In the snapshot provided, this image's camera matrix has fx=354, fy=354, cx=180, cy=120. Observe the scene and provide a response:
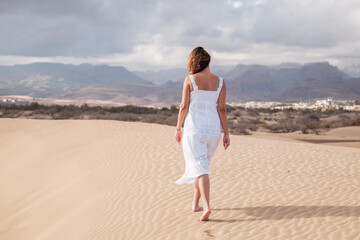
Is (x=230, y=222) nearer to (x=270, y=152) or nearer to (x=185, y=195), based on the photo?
(x=185, y=195)

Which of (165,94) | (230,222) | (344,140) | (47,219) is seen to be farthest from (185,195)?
(165,94)

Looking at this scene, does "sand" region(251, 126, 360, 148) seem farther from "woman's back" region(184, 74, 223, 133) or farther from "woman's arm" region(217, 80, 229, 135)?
"woman's back" region(184, 74, 223, 133)

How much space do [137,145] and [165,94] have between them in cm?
14884

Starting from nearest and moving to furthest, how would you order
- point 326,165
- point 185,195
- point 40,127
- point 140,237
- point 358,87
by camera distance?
point 140,237
point 185,195
point 326,165
point 40,127
point 358,87

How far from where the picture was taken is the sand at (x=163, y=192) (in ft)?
15.5

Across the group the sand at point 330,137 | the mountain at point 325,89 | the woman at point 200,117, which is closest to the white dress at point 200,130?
the woman at point 200,117

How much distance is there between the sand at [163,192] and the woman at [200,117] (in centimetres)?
72

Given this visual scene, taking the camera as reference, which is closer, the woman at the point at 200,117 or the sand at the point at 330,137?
the woman at the point at 200,117

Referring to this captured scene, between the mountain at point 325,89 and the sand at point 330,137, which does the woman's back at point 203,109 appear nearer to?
the sand at point 330,137

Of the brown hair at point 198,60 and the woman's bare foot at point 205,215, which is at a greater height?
the brown hair at point 198,60

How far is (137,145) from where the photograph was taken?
34.0ft

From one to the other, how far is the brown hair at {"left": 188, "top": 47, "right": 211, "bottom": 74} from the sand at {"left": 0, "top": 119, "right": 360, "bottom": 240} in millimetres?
2021

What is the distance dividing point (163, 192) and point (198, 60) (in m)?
2.83

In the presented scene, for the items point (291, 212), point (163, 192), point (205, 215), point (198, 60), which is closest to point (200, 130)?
point (198, 60)
